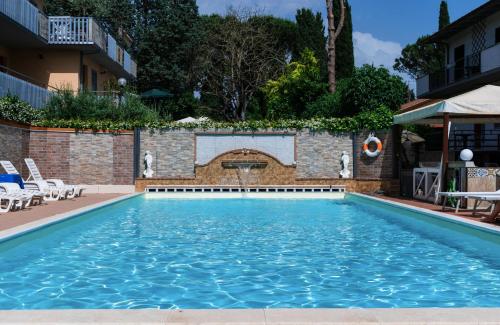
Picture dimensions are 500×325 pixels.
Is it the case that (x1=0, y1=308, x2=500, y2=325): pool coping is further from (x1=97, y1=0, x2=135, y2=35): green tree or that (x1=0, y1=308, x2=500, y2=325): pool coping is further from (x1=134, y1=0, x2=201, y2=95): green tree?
(x1=97, y1=0, x2=135, y2=35): green tree

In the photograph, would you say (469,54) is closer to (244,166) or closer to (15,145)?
(244,166)

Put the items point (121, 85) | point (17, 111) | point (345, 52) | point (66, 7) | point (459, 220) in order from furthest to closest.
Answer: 1. point (345, 52)
2. point (66, 7)
3. point (121, 85)
4. point (17, 111)
5. point (459, 220)

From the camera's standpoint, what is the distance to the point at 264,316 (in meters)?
3.33

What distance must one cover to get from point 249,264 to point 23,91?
1407 centimetres

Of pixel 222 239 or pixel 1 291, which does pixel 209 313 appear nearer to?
pixel 1 291

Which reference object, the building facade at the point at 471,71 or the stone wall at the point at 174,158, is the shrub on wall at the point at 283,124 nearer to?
the stone wall at the point at 174,158

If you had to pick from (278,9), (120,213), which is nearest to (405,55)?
(278,9)

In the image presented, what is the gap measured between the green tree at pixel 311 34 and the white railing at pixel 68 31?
56.1ft

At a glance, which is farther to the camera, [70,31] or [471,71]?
[471,71]

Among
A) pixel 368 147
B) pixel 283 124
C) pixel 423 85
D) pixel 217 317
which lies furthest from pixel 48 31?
pixel 217 317

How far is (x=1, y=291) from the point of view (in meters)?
4.84

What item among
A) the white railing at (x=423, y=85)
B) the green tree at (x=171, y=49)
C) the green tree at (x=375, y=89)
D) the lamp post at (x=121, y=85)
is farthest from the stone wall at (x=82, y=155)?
the green tree at (x=171, y=49)

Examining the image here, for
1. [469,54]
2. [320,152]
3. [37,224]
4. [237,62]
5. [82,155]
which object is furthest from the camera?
[237,62]

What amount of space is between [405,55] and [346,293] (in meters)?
59.9
